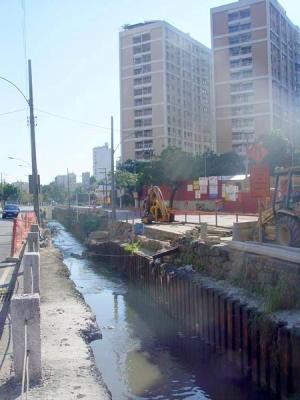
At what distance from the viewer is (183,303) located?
49.7ft

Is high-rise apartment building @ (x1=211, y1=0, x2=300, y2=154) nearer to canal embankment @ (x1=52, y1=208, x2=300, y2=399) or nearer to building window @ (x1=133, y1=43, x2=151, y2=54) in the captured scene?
building window @ (x1=133, y1=43, x2=151, y2=54)

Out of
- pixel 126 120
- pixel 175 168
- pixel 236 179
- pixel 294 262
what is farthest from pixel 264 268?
pixel 126 120

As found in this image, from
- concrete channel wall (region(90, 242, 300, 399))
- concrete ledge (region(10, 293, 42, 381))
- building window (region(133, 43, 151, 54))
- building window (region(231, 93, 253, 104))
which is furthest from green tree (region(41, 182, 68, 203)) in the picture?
concrete ledge (region(10, 293, 42, 381))

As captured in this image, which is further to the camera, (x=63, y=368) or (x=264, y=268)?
(x=264, y=268)

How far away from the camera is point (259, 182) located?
13.7 m

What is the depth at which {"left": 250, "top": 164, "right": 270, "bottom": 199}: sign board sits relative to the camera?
44.4ft

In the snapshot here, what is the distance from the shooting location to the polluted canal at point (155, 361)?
1027cm

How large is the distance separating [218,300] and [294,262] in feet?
7.02

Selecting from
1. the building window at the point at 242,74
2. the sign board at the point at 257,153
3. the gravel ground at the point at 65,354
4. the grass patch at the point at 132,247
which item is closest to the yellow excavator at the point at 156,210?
the grass patch at the point at 132,247

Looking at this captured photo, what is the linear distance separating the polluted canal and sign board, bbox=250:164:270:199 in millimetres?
4326

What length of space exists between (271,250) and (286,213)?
1370 millimetres

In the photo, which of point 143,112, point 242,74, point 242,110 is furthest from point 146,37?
point 242,110

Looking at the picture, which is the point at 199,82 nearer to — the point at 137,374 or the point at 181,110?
the point at 181,110

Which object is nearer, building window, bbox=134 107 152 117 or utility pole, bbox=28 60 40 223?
utility pole, bbox=28 60 40 223
